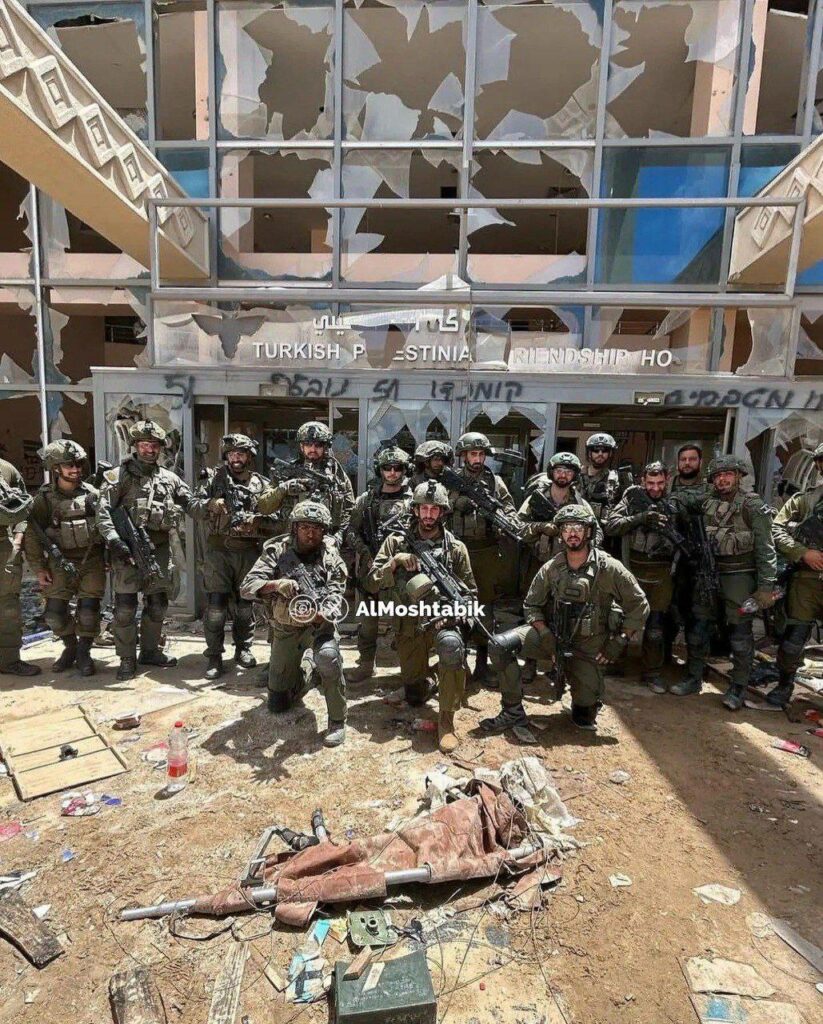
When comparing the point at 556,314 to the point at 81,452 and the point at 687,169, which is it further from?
the point at 81,452

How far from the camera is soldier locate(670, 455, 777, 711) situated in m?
4.94

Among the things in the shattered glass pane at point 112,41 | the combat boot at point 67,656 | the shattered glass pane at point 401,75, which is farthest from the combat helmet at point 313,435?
the shattered glass pane at point 112,41

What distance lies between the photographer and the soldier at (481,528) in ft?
18.0

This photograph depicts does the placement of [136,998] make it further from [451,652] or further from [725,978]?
[451,652]

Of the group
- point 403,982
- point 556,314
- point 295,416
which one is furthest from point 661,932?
point 295,416

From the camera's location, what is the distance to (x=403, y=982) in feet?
7.47

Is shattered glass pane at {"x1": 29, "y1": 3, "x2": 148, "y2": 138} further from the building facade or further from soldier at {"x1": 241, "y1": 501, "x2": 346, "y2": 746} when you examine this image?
soldier at {"x1": 241, "y1": 501, "x2": 346, "y2": 746}

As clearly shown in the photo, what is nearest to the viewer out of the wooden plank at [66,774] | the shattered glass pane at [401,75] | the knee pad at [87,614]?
the wooden plank at [66,774]

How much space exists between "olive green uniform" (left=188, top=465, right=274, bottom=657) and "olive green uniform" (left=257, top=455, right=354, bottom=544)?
136 mm

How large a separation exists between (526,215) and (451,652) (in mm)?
7519

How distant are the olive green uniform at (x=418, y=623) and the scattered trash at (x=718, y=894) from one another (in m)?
1.88

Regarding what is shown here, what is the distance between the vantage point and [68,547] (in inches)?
210

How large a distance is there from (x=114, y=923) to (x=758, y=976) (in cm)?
292

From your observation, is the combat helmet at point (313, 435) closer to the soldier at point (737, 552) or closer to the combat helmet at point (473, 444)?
the combat helmet at point (473, 444)
